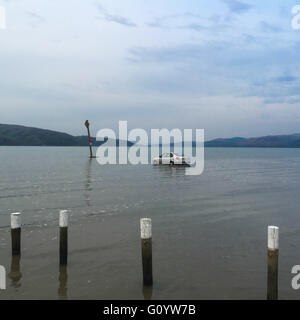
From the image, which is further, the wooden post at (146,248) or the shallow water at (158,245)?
the shallow water at (158,245)

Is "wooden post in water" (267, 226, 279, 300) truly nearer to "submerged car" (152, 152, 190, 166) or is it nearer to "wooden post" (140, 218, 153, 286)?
"wooden post" (140, 218, 153, 286)

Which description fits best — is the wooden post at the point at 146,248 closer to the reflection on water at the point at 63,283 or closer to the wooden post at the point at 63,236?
the reflection on water at the point at 63,283

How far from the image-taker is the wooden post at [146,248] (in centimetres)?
740

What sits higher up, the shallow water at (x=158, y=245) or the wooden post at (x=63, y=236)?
the wooden post at (x=63, y=236)

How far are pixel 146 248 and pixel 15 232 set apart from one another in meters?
3.89

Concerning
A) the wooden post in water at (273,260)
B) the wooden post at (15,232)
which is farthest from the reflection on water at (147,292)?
the wooden post at (15,232)

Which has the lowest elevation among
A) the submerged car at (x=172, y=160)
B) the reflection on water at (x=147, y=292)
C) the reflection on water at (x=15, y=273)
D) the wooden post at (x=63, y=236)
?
the reflection on water at (x=147, y=292)

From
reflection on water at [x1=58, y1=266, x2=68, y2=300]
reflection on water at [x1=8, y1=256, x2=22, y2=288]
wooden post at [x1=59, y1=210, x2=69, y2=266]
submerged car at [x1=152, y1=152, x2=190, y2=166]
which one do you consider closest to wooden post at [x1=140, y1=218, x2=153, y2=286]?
reflection on water at [x1=58, y1=266, x2=68, y2=300]

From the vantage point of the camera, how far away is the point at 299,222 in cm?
1384

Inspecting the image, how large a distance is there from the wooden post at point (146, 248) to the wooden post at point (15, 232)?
352cm

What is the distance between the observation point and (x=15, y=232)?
9.02 m

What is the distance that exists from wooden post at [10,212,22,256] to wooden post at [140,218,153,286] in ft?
11.6
